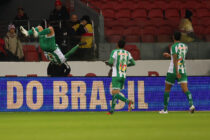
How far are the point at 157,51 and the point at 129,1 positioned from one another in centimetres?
442

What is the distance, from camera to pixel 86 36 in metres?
14.5

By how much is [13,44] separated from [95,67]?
101 inches

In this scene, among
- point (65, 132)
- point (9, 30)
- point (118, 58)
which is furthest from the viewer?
point (9, 30)

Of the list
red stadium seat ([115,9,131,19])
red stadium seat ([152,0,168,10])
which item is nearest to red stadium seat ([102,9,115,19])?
red stadium seat ([115,9,131,19])

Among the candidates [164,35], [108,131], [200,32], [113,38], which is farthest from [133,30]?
[108,131]

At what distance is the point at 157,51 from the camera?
49.8 feet

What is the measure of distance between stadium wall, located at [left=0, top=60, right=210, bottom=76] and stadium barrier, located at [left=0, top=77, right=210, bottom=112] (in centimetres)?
217

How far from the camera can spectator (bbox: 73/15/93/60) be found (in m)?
14.4

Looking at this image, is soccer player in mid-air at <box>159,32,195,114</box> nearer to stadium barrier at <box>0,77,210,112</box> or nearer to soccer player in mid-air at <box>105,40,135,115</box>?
soccer player in mid-air at <box>105,40,135,115</box>

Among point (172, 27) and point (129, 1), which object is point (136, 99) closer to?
A: point (172, 27)

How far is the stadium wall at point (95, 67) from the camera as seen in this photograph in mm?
14547

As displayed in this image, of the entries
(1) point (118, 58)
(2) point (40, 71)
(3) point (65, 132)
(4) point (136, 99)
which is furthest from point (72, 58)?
(3) point (65, 132)

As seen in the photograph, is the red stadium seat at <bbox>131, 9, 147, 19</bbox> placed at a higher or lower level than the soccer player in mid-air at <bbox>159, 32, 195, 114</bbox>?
higher

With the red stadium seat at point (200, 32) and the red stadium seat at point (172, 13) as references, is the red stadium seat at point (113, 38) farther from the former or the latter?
the red stadium seat at point (172, 13)
